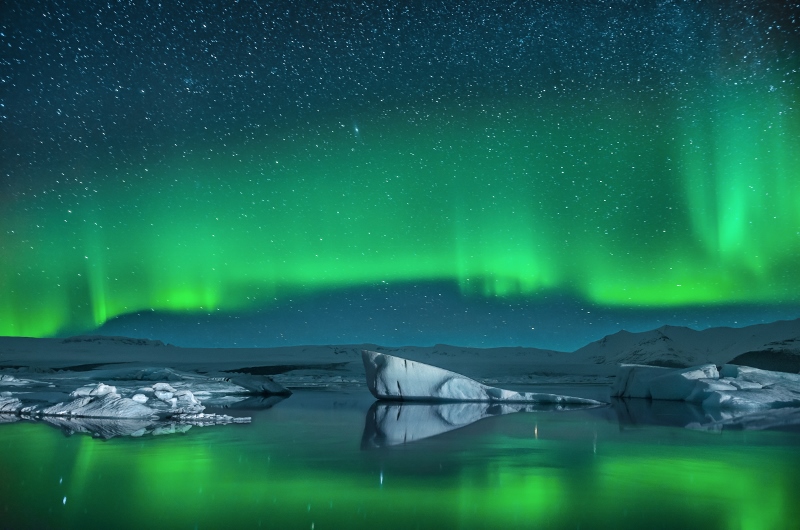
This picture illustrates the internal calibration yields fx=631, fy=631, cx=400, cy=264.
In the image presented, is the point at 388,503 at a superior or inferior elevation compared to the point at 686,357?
superior

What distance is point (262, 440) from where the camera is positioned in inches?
357

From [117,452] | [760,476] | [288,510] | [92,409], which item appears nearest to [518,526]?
[288,510]

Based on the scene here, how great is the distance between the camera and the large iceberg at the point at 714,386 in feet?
58.6

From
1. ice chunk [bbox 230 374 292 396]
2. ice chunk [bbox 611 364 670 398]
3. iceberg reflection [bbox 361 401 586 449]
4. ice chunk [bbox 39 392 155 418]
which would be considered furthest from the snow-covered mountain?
ice chunk [bbox 39 392 155 418]

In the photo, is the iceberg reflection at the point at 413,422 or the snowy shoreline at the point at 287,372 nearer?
the iceberg reflection at the point at 413,422

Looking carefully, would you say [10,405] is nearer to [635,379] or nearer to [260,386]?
[260,386]

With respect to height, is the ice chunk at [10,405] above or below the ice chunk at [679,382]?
above

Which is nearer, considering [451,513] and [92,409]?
[451,513]

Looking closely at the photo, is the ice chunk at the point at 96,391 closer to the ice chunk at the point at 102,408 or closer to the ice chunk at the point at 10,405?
the ice chunk at the point at 102,408

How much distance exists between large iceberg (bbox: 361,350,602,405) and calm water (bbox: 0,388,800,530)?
958cm

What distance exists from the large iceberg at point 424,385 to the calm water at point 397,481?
9.58 metres

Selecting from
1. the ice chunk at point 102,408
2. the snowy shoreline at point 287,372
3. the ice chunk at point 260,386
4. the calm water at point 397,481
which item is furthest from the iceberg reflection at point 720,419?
the ice chunk at point 260,386

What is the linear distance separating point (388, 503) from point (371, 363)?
16080 mm

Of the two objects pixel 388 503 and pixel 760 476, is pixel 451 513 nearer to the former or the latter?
pixel 388 503
